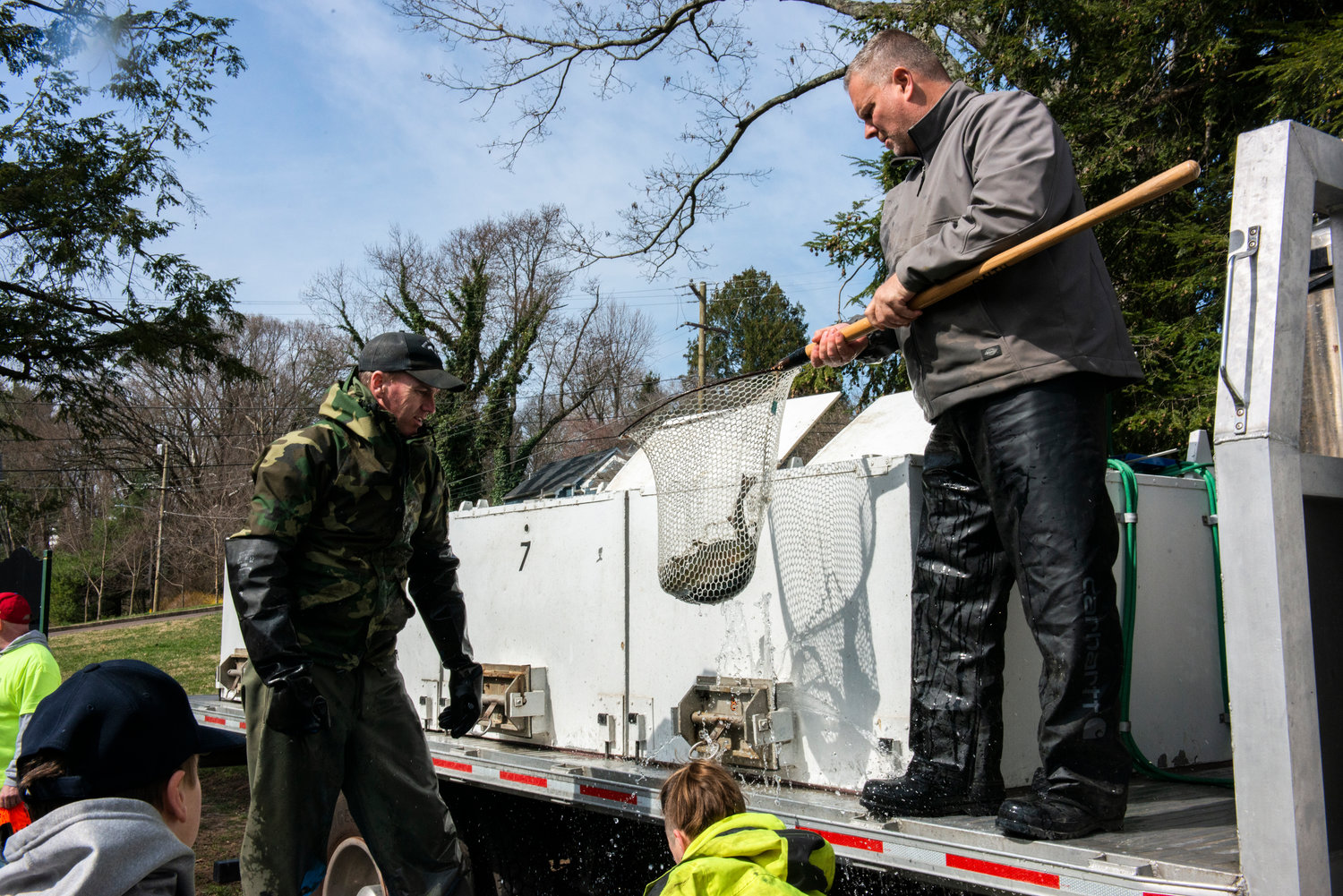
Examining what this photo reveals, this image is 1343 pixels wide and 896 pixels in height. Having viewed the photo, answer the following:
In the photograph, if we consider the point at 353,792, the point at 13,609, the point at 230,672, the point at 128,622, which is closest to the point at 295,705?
the point at 353,792

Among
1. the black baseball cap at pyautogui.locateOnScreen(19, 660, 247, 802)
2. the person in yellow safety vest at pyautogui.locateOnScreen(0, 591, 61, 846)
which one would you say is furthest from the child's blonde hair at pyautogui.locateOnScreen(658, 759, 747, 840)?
the person in yellow safety vest at pyautogui.locateOnScreen(0, 591, 61, 846)

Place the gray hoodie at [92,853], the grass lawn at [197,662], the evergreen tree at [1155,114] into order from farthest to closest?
1. the evergreen tree at [1155,114]
2. the grass lawn at [197,662]
3. the gray hoodie at [92,853]

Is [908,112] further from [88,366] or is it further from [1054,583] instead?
[88,366]

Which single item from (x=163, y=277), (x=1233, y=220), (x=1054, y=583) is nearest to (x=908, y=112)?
(x=1233, y=220)

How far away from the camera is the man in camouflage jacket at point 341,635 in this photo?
123 inches

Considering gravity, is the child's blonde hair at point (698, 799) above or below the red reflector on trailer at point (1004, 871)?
above

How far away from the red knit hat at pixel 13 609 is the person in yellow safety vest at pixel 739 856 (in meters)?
4.64

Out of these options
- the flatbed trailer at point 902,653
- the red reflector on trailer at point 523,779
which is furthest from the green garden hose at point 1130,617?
the red reflector on trailer at point 523,779

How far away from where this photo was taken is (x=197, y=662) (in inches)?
719

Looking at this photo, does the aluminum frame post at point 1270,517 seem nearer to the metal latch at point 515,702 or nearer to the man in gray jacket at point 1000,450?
the man in gray jacket at point 1000,450

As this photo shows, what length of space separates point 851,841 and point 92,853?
5.67 feet

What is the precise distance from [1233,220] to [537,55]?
12854mm

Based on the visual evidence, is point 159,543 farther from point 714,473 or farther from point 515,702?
point 714,473

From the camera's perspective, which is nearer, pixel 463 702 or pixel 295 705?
pixel 295 705
